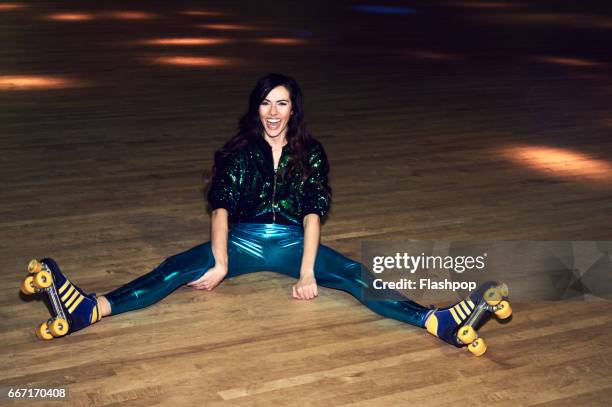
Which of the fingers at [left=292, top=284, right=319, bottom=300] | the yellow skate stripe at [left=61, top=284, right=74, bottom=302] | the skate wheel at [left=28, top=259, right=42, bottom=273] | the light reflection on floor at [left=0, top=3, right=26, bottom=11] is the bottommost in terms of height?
the fingers at [left=292, top=284, right=319, bottom=300]

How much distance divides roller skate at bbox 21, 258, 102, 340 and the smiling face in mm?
922

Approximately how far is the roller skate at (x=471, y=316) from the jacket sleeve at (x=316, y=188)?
624mm

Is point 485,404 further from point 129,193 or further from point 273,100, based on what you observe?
point 129,193

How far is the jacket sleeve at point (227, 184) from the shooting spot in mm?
3816

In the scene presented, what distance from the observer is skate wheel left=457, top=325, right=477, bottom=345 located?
131 inches

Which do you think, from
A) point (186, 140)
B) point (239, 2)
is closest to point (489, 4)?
point (239, 2)

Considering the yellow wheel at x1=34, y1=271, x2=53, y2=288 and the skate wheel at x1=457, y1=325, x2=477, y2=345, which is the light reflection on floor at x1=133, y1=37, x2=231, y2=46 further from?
the skate wheel at x1=457, y1=325, x2=477, y2=345

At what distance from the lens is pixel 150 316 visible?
364cm

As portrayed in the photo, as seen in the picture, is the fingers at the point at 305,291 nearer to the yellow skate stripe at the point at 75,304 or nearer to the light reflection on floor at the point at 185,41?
the yellow skate stripe at the point at 75,304

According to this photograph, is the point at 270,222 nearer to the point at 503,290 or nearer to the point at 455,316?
the point at 455,316

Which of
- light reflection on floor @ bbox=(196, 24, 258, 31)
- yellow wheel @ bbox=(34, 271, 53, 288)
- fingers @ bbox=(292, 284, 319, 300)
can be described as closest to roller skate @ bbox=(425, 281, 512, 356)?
fingers @ bbox=(292, 284, 319, 300)

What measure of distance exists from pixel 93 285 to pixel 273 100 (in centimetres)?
101

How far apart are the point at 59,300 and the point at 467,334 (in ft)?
4.48

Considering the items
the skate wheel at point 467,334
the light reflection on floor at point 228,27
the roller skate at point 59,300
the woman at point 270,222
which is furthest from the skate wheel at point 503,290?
the light reflection on floor at point 228,27
